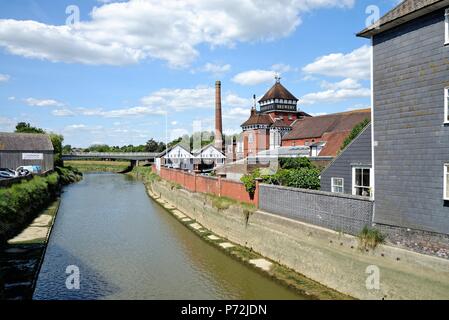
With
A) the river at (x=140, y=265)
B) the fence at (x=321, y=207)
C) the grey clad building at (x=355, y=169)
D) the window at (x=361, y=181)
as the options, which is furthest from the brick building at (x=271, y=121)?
the window at (x=361, y=181)

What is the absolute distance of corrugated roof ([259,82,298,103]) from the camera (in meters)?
57.5

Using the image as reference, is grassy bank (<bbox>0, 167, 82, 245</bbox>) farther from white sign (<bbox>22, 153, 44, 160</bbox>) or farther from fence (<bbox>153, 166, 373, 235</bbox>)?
white sign (<bbox>22, 153, 44, 160</bbox>)

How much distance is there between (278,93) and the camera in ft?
190

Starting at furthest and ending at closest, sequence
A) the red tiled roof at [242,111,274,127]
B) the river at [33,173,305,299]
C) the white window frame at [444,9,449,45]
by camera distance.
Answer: the red tiled roof at [242,111,274,127] → the river at [33,173,305,299] → the white window frame at [444,9,449,45]

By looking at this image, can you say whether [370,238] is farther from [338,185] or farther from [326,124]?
[326,124]

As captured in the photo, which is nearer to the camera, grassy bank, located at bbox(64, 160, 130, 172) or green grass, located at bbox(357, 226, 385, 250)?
green grass, located at bbox(357, 226, 385, 250)

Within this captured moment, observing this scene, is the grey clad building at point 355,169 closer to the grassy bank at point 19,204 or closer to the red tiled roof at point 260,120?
the grassy bank at point 19,204

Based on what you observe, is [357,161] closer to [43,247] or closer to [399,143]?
[399,143]

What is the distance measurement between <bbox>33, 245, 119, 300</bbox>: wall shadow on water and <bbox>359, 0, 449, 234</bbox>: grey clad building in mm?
10381

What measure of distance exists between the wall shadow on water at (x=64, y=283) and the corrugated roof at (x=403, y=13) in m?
13.1

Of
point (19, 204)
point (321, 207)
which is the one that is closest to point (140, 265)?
point (321, 207)

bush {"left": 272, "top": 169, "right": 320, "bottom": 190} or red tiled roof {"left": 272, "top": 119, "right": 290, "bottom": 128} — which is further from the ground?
red tiled roof {"left": 272, "top": 119, "right": 290, "bottom": 128}

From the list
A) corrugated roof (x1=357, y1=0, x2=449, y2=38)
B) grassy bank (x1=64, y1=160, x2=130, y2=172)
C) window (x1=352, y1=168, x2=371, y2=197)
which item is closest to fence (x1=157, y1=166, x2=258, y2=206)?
window (x1=352, y1=168, x2=371, y2=197)

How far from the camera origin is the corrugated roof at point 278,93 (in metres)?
57.5
